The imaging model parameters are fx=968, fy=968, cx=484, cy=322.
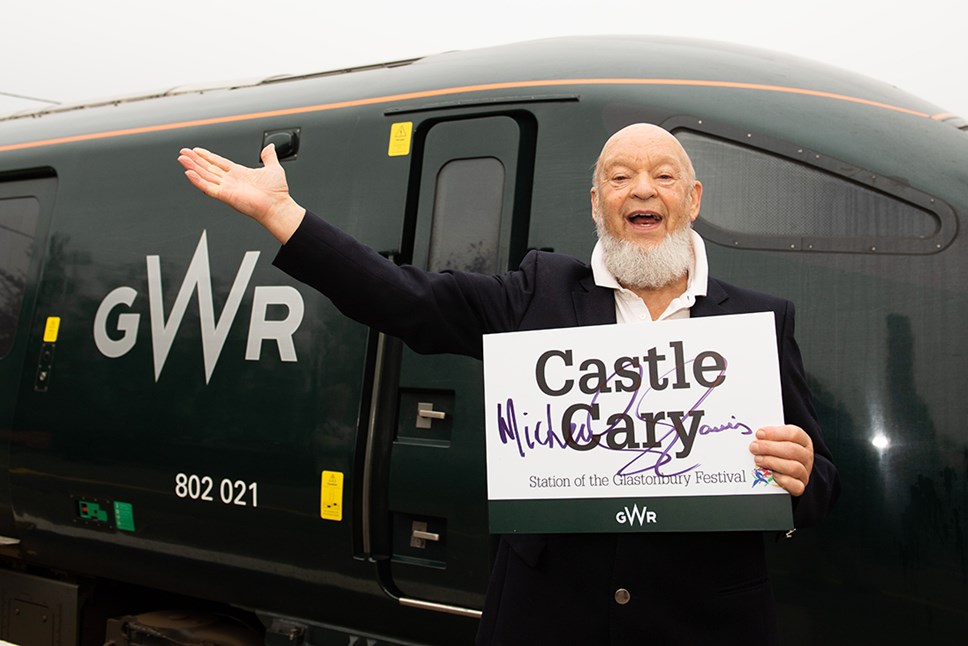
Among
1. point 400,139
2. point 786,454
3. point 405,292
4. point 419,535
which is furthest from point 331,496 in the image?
point 786,454

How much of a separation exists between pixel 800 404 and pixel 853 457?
88 centimetres

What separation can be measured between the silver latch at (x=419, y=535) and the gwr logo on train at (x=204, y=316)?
78cm

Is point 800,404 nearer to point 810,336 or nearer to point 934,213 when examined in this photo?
point 810,336

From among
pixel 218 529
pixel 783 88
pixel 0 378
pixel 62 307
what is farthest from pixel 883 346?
pixel 0 378

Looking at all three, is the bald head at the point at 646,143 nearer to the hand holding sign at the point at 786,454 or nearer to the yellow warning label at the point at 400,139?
the hand holding sign at the point at 786,454

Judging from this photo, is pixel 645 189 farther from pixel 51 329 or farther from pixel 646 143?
pixel 51 329

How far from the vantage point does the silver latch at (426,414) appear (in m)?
3.33

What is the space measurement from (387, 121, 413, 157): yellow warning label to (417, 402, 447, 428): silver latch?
0.94 metres

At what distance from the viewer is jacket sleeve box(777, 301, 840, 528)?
198 centimetres

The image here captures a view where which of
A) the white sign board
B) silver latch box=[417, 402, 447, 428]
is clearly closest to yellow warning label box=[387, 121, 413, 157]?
silver latch box=[417, 402, 447, 428]

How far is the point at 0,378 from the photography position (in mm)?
4434

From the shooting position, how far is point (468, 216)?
11.3 feet

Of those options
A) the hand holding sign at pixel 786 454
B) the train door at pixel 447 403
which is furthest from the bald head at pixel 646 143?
the train door at pixel 447 403

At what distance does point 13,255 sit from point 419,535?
265 centimetres
